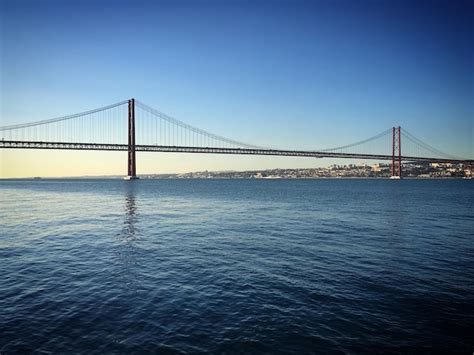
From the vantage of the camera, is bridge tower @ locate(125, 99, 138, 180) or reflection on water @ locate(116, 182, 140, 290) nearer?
reflection on water @ locate(116, 182, 140, 290)

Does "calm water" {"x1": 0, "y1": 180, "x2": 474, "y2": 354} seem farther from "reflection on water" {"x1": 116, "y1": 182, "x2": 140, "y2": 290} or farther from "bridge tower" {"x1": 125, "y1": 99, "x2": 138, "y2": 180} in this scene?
"bridge tower" {"x1": 125, "y1": 99, "x2": 138, "y2": 180}

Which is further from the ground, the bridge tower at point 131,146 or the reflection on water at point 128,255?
the bridge tower at point 131,146

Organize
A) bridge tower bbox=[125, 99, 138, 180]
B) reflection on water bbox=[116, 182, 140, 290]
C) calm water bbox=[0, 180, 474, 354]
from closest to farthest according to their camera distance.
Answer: calm water bbox=[0, 180, 474, 354] < reflection on water bbox=[116, 182, 140, 290] < bridge tower bbox=[125, 99, 138, 180]

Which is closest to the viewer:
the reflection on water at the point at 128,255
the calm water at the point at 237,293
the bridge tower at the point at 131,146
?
the calm water at the point at 237,293

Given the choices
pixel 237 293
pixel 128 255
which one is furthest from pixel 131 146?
pixel 237 293

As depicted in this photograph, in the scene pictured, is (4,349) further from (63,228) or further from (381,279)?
(63,228)

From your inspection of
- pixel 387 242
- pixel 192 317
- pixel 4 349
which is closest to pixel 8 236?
pixel 4 349

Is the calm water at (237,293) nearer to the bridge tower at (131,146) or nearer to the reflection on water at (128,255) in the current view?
the reflection on water at (128,255)

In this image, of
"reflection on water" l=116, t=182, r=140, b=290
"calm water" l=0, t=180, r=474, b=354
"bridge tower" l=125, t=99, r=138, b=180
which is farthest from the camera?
"bridge tower" l=125, t=99, r=138, b=180

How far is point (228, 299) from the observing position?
7.26m

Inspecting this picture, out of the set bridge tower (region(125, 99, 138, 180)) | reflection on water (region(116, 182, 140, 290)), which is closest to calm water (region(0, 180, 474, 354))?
reflection on water (region(116, 182, 140, 290))

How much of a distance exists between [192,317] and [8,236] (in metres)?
13.9

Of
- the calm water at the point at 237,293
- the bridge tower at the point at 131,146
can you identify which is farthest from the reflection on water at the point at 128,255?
the bridge tower at the point at 131,146

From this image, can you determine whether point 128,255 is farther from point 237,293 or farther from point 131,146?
point 131,146
